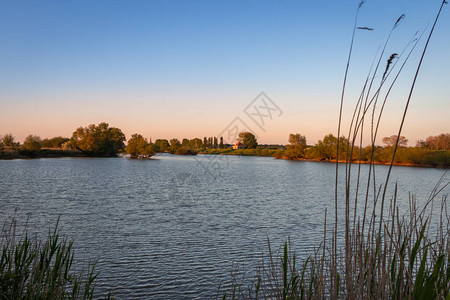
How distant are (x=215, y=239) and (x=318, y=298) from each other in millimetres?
8751

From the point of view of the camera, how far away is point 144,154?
93.8 metres

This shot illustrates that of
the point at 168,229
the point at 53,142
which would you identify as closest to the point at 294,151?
the point at 53,142

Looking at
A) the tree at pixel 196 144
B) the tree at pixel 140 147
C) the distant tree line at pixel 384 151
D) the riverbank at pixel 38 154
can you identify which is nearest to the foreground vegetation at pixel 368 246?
the distant tree line at pixel 384 151

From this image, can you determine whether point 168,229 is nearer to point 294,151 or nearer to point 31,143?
point 31,143

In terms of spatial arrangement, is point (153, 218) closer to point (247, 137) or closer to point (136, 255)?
point (136, 255)

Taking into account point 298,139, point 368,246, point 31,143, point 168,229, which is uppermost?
point 298,139

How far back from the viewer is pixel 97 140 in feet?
312

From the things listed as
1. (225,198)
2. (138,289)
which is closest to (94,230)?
(138,289)

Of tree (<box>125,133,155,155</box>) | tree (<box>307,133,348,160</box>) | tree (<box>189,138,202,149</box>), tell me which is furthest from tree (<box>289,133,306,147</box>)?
tree (<box>125,133,155,155</box>)

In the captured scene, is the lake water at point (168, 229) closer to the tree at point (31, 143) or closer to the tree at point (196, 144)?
the tree at point (31, 143)

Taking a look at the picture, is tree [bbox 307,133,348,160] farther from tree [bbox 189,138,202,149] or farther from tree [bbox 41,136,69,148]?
tree [bbox 41,136,69,148]

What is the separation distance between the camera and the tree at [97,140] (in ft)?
306

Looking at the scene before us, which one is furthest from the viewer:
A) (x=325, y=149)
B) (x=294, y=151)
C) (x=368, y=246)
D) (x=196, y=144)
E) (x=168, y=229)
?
(x=196, y=144)

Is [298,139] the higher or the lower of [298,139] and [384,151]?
the higher
